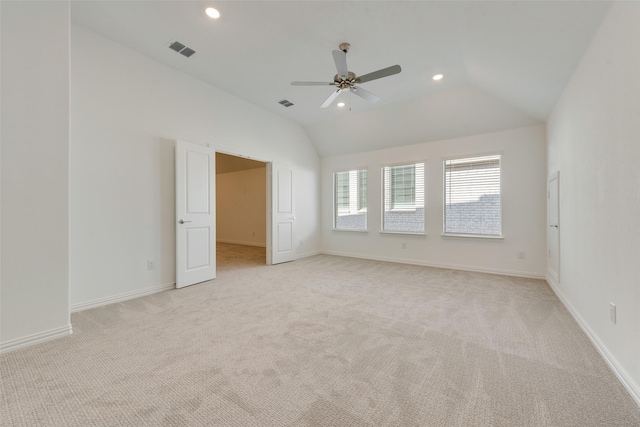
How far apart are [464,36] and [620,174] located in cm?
202

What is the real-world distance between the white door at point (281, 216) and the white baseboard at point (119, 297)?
207 centimetres

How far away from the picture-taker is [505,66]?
305 centimetres

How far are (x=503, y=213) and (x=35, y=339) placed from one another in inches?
242

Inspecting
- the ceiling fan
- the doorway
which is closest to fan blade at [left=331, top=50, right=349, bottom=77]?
the ceiling fan

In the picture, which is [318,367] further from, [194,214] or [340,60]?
[194,214]

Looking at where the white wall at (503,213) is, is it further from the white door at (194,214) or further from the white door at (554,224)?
the white door at (194,214)

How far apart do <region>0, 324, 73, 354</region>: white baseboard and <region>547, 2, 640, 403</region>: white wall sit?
420 cm

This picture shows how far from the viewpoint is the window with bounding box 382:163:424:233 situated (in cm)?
543

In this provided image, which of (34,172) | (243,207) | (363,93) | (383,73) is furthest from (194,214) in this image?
(243,207)

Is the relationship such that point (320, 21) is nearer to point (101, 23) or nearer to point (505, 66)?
point (505, 66)

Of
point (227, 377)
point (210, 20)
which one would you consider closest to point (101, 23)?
point (210, 20)

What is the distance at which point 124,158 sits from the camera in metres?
3.28

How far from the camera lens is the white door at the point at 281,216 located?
17.6 ft

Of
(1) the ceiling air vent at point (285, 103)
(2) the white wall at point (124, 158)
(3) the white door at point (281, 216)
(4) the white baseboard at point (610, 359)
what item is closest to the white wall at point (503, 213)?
(3) the white door at point (281, 216)
